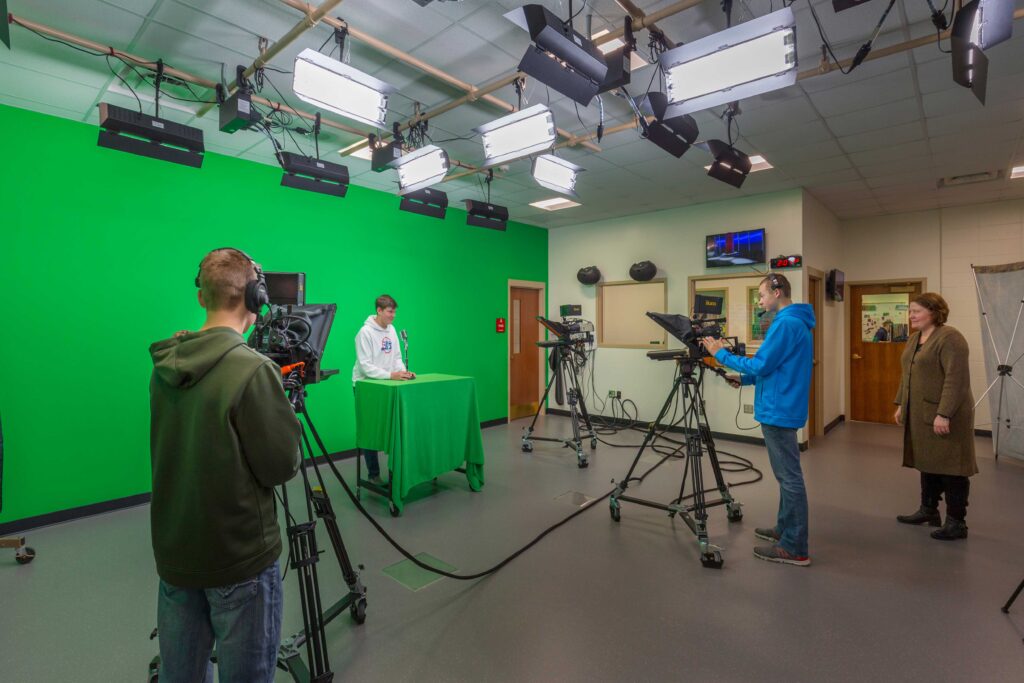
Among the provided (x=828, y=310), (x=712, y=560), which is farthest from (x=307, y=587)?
(x=828, y=310)

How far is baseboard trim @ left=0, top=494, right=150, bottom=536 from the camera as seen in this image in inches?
135

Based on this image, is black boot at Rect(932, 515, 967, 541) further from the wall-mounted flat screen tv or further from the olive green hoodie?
the olive green hoodie

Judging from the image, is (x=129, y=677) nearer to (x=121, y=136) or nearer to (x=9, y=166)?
(x=121, y=136)

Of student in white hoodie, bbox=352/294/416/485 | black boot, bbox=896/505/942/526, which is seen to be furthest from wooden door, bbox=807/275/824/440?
student in white hoodie, bbox=352/294/416/485

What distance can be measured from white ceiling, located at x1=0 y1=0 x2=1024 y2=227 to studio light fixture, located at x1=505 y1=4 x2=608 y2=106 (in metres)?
0.53

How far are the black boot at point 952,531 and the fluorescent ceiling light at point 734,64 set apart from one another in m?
3.13

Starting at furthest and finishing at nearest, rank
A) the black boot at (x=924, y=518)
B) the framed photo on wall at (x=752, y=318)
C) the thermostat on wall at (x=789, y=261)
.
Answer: the framed photo on wall at (x=752, y=318)
the thermostat on wall at (x=789, y=261)
the black boot at (x=924, y=518)

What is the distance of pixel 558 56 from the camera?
2115mm

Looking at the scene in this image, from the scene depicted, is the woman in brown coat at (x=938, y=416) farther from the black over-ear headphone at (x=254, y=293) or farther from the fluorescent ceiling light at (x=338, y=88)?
the black over-ear headphone at (x=254, y=293)

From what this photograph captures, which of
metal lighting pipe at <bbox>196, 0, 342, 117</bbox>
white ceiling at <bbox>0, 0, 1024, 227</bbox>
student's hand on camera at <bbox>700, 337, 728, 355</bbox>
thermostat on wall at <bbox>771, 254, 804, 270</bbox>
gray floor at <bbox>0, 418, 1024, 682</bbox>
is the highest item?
white ceiling at <bbox>0, 0, 1024, 227</bbox>

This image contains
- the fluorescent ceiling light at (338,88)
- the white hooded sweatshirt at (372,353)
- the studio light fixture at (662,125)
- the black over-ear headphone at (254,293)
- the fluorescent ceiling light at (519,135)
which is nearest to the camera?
the black over-ear headphone at (254,293)

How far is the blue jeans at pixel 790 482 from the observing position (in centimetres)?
271

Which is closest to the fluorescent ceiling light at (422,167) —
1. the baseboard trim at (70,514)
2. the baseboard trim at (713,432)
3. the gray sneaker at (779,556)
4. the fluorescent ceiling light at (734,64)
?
the fluorescent ceiling light at (734,64)

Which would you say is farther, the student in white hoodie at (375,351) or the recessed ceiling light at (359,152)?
the recessed ceiling light at (359,152)
